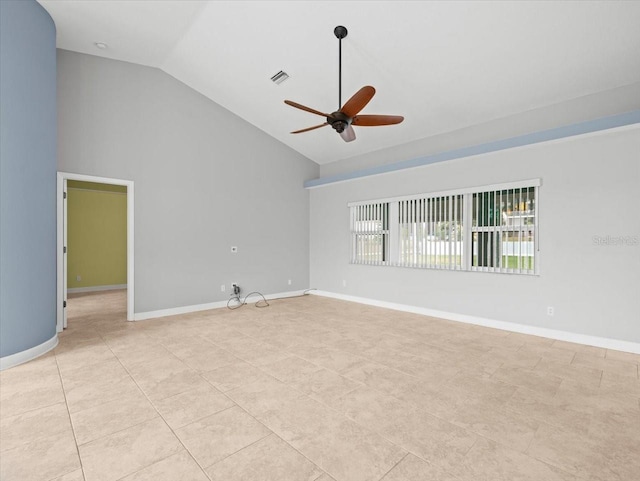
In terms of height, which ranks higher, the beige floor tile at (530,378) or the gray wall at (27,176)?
the gray wall at (27,176)

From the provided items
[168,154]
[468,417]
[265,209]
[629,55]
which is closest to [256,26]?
[168,154]

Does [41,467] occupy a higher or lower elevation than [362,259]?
lower

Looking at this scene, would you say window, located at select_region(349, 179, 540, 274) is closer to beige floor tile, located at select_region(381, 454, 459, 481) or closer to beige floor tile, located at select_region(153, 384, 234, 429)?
beige floor tile, located at select_region(381, 454, 459, 481)

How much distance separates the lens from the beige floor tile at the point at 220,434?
1914 millimetres

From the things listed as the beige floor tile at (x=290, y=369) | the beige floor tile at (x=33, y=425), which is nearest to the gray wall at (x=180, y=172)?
the beige floor tile at (x=33, y=425)

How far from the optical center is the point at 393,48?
13.0 ft

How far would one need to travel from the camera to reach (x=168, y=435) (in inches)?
82.2

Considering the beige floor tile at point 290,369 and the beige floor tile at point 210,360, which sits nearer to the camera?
the beige floor tile at point 290,369

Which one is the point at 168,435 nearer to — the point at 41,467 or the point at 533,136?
the point at 41,467

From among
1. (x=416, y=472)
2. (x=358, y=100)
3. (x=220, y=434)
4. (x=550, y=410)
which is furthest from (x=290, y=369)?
(x=358, y=100)

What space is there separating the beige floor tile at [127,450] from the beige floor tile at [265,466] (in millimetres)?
375

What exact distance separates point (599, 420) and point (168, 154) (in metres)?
6.17

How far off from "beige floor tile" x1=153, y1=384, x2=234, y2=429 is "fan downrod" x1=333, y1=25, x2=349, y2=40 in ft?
13.4

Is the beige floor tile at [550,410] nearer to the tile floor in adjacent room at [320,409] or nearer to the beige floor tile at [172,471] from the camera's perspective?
the tile floor in adjacent room at [320,409]
